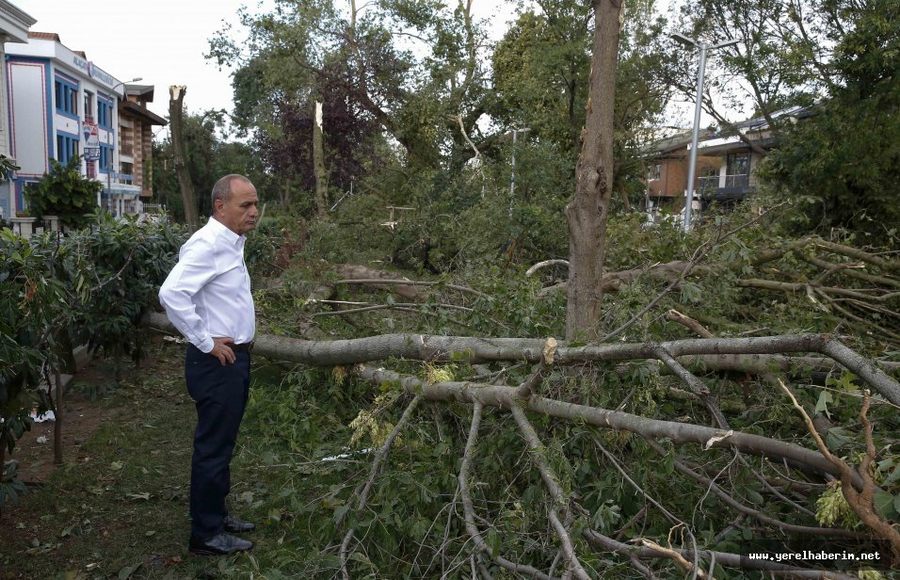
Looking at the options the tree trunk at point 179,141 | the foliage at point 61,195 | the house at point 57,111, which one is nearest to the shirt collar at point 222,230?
the tree trunk at point 179,141

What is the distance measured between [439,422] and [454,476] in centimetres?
69

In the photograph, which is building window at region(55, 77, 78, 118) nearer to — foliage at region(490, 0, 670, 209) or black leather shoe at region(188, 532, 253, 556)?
foliage at region(490, 0, 670, 209)

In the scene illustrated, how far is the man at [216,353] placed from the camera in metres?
3.48

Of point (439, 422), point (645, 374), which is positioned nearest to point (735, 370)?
point (645, 374)

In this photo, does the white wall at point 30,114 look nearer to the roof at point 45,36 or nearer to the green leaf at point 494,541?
the roof at point 45,36

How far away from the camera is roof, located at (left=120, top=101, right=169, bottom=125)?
4974 centimetres

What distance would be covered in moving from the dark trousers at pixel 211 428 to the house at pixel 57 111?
83.7ft

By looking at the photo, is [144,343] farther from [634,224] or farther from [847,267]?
[847,267]

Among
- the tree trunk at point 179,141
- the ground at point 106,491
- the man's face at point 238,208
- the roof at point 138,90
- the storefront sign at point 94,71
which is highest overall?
the roof at point 138,90

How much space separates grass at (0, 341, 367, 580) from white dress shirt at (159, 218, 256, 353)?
71cm

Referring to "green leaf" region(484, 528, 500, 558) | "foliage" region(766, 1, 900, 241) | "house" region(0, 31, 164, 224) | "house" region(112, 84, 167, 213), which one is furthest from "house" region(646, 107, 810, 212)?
"house" region(112, 84, 167, 213)

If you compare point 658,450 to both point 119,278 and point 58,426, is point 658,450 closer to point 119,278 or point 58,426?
point 58,426

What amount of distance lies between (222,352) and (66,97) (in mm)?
40356

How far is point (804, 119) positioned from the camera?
44.9 feet
